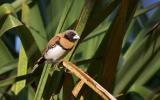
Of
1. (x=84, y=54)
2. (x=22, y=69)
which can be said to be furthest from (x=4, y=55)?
(x=84, y=54)

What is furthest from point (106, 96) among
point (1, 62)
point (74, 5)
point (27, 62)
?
point (1, 62)

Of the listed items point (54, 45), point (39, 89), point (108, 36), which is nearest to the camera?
point (39, 89)

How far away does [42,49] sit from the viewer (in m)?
1.66

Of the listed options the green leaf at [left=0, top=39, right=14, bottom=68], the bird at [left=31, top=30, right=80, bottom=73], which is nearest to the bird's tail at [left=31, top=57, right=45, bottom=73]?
the bird at [left=31, top=30, right=80, bottom=73]

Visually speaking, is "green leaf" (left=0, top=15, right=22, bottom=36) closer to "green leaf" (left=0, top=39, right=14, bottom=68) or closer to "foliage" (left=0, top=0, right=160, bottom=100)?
"foliage" (left=0, top=0, right=160, bottom=100)

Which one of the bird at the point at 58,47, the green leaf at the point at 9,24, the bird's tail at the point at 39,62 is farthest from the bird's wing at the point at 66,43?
the green leaf at the point at 9,24

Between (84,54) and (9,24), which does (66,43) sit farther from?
(9,24)

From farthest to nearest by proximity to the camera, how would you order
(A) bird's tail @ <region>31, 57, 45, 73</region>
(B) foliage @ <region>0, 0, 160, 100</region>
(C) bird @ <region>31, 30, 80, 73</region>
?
(C) bird @ <region>31, 30, 80, 73</region>, (A) bird's tail @ <region>31, 57, 45, 73</region>, (B) foliage @ <region>0, 0, 160, 100</region>

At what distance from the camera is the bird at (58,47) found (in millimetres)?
1508

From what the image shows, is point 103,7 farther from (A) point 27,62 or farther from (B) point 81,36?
(A) point 27,62

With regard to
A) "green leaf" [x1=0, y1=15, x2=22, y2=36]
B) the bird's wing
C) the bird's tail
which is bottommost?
the bird's wing

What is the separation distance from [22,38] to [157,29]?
0.42 metres

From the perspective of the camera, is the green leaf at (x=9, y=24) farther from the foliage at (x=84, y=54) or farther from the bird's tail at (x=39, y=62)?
the bird's tail at (x=39, y=62)

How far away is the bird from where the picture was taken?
151 centimetres
